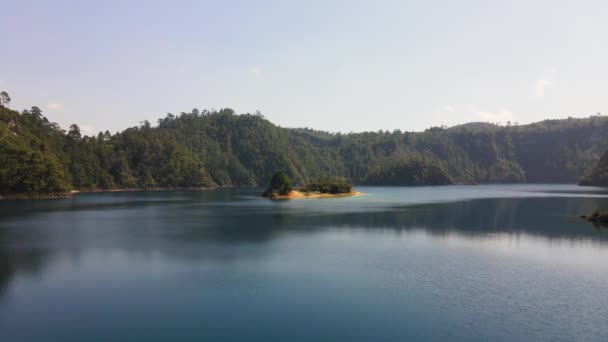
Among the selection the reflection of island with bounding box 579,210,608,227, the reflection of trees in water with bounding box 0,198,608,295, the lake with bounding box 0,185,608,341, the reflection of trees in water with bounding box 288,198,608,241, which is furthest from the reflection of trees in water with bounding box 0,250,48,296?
the reflection of island with bounding box 579,210,608,227

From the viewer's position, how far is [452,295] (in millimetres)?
39156

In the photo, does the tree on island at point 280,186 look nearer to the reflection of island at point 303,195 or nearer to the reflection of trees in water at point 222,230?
the reflection of island at point 303,195

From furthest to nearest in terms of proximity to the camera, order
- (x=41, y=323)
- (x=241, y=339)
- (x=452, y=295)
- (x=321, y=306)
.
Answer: (x=452, y=295) → (x=321, y=306) → (x=41, y=323) → (x=241, y=339)

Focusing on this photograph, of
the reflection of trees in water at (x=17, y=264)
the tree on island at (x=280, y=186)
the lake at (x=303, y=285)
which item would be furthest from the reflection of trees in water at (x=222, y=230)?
the tree on island at (x=280, y=186)

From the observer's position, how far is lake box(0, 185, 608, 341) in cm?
3141

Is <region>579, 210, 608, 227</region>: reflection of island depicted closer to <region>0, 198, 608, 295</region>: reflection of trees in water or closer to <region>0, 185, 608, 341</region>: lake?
<region>0, 198, 608, 295</region>: reflection of trees in water

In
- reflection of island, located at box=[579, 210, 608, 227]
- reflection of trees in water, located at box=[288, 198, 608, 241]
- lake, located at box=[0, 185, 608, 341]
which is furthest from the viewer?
reflection of island, located at box=[579, 210, 608, 227]

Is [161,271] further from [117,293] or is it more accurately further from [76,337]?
[76,337]

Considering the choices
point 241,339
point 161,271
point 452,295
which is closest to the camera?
point 241,339

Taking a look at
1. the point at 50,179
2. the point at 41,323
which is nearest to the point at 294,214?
the point at 41,323

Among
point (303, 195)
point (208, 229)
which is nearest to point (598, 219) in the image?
point (208, 229)

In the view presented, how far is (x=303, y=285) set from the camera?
142ft

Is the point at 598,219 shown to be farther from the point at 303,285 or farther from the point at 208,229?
the point at 208,229

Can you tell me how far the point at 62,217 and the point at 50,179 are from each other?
3498 inches
